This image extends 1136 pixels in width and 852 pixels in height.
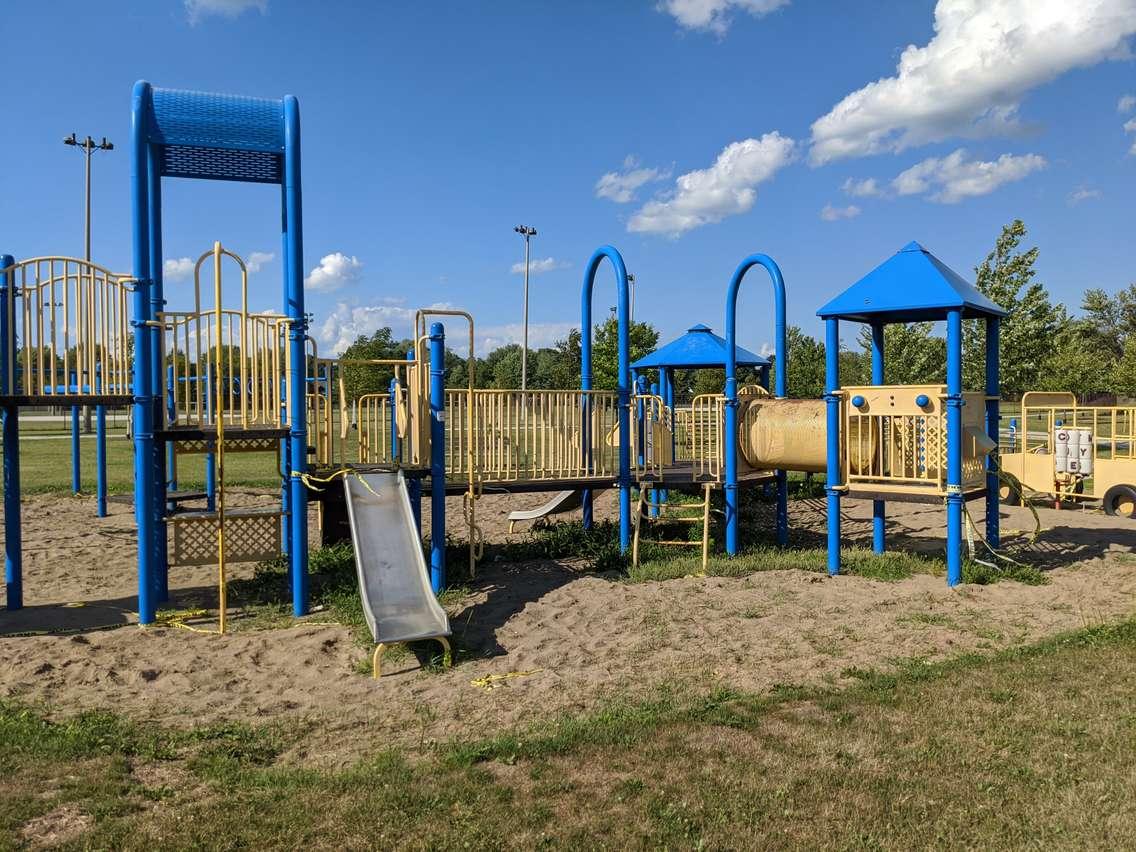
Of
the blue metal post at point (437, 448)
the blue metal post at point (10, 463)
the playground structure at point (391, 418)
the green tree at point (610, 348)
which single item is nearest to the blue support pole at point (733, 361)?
the playground structure at point (391, 418)

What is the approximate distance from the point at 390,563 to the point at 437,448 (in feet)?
6.20

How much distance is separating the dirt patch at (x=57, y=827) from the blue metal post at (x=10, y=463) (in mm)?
5396

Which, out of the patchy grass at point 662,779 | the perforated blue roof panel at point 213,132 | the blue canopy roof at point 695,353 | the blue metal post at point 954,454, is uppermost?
the perforated blue roof panel at point 213,132

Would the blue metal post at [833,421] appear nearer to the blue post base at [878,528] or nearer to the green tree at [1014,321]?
the blue post base at [878,528]

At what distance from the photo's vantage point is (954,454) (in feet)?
33.4

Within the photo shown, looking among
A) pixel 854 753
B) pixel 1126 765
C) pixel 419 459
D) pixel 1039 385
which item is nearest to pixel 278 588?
pixel 419 459

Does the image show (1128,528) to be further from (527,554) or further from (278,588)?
(278,588)

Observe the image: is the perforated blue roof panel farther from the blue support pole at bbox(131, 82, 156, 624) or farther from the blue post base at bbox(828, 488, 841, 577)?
the blue post base at bbox(828, 488, 841, 577)

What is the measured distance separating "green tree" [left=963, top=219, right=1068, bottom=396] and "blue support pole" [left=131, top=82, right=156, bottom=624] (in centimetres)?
2424

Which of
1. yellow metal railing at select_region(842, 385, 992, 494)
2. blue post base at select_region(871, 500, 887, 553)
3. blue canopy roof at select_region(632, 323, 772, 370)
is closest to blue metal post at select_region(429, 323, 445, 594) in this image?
yellow metal railing at select_region(842, 385, 992, 494)

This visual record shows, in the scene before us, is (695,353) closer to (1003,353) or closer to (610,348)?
(1003,353)

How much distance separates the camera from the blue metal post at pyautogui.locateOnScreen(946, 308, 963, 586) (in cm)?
1001

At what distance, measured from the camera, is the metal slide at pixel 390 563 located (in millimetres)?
7390

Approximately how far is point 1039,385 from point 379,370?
106 ft
